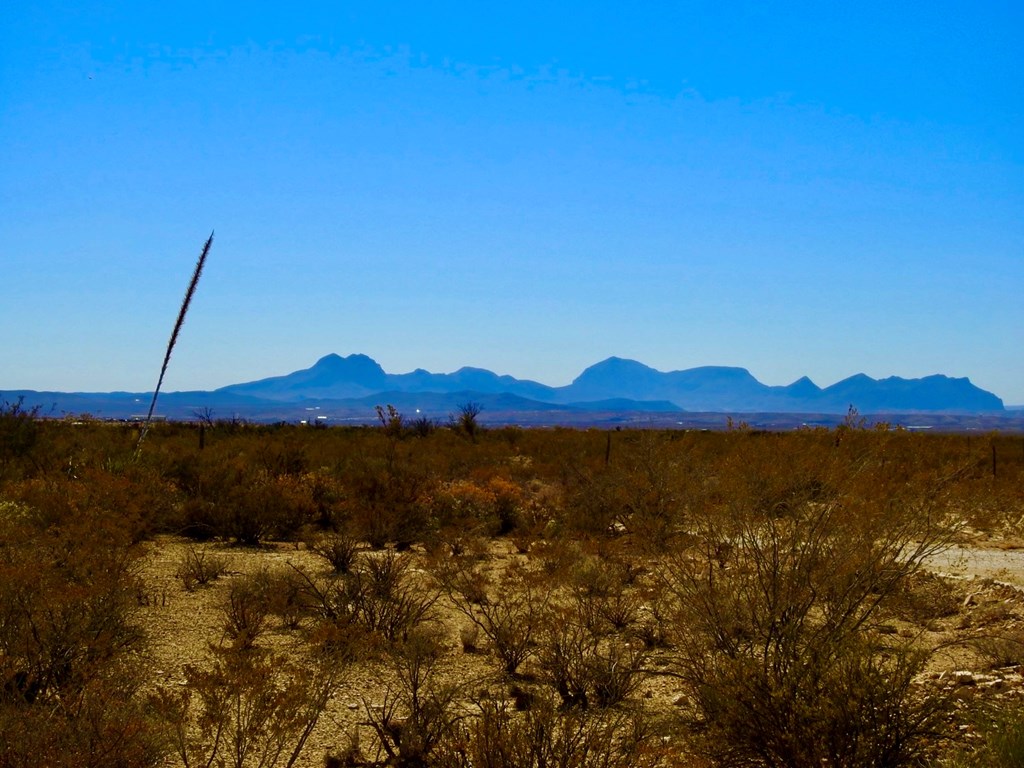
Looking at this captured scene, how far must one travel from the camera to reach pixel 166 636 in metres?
10.5

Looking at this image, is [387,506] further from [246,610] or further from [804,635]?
[804,635]

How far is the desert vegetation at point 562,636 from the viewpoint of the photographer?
6.13 m

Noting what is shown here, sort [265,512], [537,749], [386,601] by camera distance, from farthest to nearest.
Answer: [265,512], [386,601], [537,749]

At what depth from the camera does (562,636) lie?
34.5 feet

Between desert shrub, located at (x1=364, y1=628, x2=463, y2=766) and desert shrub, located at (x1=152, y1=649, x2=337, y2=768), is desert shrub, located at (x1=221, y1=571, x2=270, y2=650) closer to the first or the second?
desert shrub, located at (x1=364, y1=628, x2=463, y2=766)

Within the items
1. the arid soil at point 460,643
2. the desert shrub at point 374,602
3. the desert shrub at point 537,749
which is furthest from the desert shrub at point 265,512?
the desert shrub at point 537,749

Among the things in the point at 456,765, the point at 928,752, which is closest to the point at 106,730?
the point at 456,765

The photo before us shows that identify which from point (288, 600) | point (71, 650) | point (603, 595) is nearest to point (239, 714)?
point (71, 650)

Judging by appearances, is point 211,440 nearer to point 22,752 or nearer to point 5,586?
point 5,586

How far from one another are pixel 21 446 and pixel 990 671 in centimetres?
1889

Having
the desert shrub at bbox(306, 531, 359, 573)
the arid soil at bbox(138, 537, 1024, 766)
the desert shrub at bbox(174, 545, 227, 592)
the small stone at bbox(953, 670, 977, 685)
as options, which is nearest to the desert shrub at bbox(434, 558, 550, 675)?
the arid soil at bbox(138, 537, 1024, 766)

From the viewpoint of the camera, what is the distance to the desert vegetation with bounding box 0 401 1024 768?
6.13 m

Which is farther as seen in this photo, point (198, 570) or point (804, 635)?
point (198, 570)

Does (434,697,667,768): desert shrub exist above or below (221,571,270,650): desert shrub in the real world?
above
